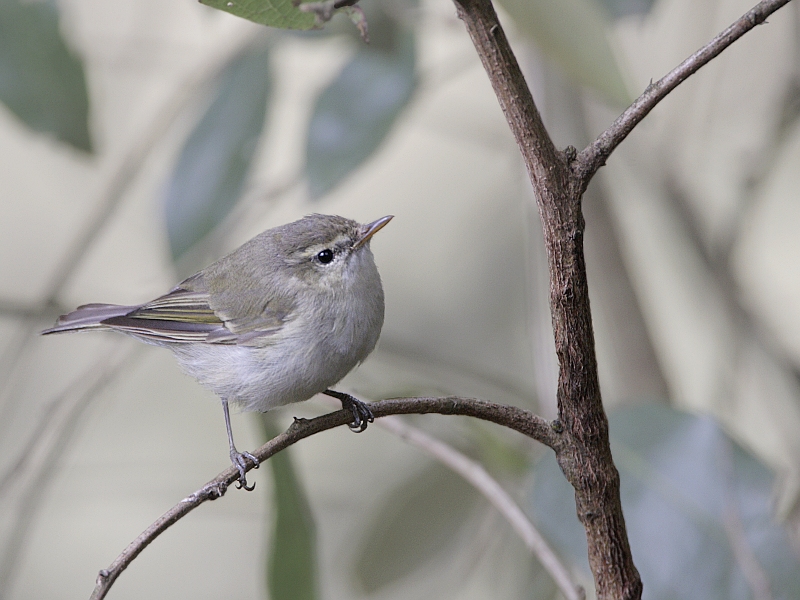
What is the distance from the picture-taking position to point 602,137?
0.83 m

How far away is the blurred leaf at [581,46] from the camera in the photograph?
144 centimetres

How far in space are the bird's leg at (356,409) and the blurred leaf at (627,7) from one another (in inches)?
43.2

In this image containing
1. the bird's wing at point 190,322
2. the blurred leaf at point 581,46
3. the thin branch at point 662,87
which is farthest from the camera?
the bird's wing at point 190,322

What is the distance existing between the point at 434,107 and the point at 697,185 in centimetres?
112

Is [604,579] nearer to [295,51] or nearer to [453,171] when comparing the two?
[453,171]

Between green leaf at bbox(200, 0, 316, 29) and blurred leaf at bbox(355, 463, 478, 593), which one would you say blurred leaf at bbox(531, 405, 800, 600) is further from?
green leaf at bbox(200, 0, 316, 29)

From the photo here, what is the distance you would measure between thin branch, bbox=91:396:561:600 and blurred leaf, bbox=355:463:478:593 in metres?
1.26

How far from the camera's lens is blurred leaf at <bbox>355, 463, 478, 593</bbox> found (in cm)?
224

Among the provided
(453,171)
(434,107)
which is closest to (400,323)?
(453,171)

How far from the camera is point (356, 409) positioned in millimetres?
1403

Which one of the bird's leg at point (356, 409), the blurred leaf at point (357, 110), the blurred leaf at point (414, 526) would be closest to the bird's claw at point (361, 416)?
the bird's leg at point (356, 409)

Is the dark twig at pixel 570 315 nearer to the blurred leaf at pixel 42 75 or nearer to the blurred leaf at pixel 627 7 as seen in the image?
the blurred leaf at pixel 627 7

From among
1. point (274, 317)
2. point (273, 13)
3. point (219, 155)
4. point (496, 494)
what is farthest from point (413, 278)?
point (273, 13)

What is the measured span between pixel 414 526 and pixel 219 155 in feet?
3.70
